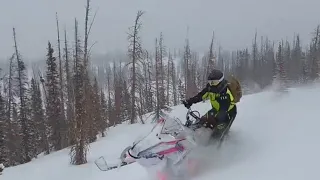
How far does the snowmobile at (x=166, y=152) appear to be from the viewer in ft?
19.4

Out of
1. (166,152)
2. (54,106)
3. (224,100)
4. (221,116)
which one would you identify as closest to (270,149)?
(221,116)

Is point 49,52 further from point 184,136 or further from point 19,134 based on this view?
point 184,136

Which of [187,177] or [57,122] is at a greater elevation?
[187,177]

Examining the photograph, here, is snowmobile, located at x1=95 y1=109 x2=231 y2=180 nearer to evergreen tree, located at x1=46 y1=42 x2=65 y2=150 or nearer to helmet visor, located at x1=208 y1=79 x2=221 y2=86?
helmet visor, located at x1=208 y1=79 x2=221 y2=86

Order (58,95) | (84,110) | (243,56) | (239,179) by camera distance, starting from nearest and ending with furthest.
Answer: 1. (239,179)
2. (84,110)
3. (58,95)
4. (243,56)

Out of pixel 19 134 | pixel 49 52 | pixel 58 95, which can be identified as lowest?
pixel 19 134

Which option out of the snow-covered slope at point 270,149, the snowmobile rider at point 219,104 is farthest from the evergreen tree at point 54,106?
the snowmobile rider at point 219,104

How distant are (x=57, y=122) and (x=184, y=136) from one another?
32.3 m

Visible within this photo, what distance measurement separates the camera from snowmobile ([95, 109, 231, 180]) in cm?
593

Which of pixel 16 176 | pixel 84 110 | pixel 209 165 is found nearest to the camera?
pixel 209 165

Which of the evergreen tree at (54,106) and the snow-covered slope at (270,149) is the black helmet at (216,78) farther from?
the evergreen tree at (54,106)

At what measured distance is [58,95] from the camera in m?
37.4

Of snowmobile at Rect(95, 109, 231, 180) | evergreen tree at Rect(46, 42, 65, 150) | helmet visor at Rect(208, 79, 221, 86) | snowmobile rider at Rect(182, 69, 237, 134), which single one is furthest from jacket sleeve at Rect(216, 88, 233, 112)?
evergreen tree at Rect(46, 42, 65, 150)

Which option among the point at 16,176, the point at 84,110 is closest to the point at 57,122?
the point at 16,176
